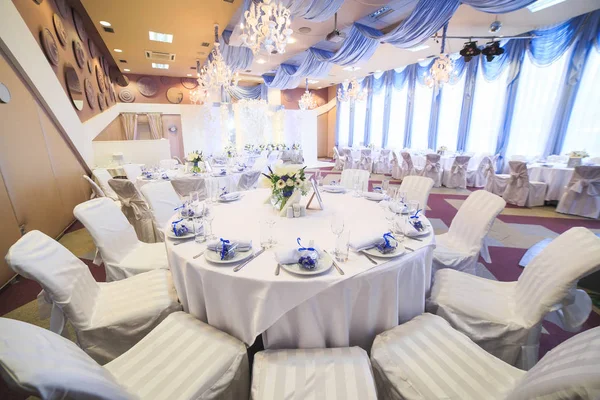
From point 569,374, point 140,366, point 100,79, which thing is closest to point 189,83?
point 100,79

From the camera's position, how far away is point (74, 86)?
5355mm

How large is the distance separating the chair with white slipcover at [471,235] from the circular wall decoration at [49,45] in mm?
6437

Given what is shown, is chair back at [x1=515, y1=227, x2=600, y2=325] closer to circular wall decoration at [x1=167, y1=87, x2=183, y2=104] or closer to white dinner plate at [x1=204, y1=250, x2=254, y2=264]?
white dinner plate at [x1=204, y1=250, x2=254, y2=264]

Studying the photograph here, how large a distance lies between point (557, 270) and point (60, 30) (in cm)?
795

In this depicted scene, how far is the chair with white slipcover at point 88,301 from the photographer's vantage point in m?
1.38

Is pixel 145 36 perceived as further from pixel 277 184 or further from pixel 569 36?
pixel 569 36

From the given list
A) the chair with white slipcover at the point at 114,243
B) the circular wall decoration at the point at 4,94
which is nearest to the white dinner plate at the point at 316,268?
the chair with white slipcover at the point at 114,243

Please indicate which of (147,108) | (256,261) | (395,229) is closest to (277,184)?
(256,261)

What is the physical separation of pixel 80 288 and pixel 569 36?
29.5ft

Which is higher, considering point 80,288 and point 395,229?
point 395,229

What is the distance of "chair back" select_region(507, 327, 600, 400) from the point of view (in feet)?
2.18

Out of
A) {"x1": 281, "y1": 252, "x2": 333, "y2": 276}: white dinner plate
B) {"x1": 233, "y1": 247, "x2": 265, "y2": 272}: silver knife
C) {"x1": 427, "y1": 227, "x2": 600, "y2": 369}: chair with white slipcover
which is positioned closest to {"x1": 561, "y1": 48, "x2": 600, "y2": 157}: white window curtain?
{"x1": 427, "y1": 227, "x2": 600, "y2": 369}: chair with white slipcover

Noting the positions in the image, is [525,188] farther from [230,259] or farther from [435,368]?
[230,259]

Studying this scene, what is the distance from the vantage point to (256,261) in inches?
55.2
